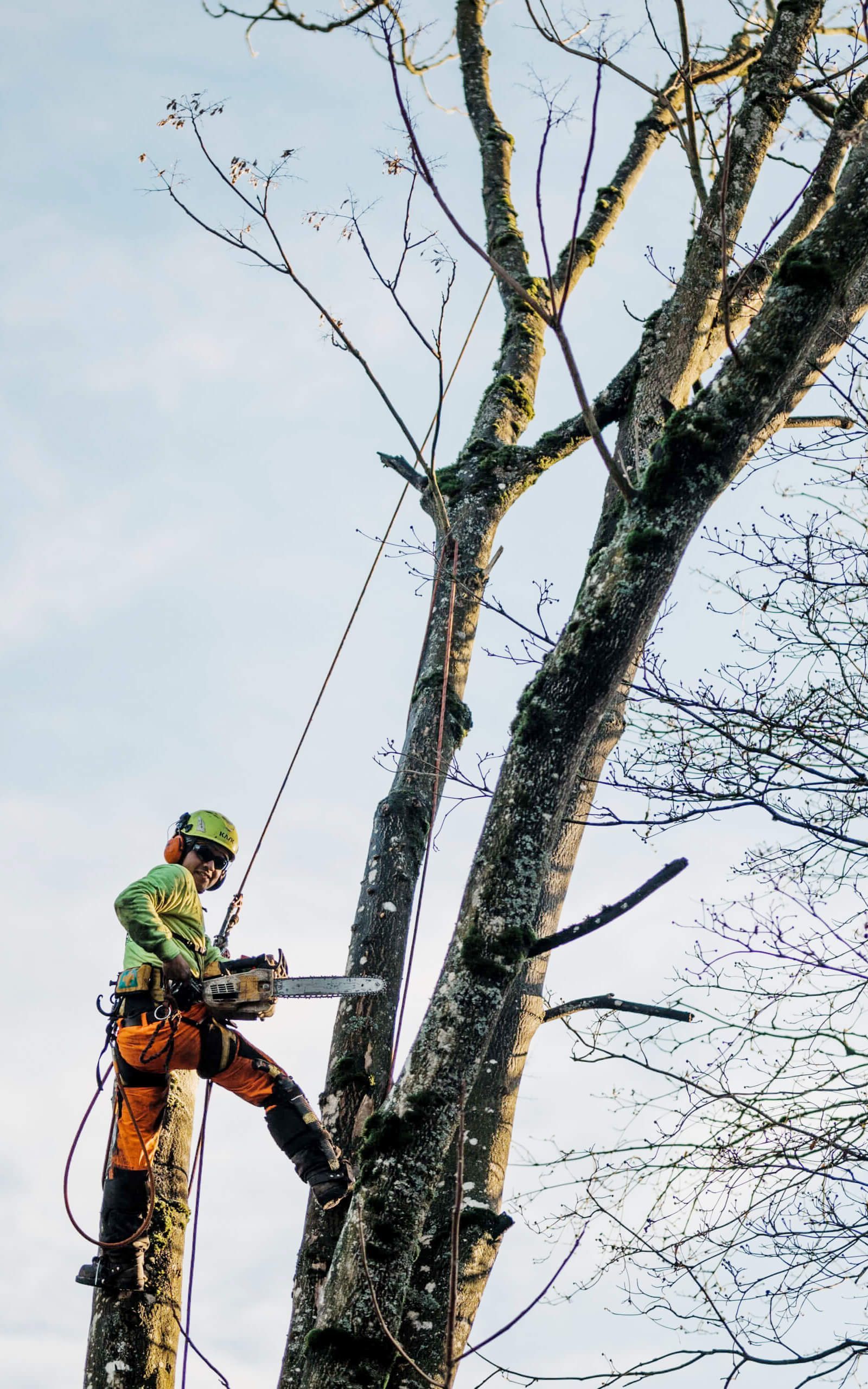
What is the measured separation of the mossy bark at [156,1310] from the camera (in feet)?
13.0

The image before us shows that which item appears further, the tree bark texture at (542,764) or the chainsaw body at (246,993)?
the chainsaw body at (246,993)

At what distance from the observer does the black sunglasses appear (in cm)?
520

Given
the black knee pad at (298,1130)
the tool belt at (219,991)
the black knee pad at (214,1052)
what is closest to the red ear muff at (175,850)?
the tool belt at (219,991)

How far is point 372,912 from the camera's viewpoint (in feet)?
15.0

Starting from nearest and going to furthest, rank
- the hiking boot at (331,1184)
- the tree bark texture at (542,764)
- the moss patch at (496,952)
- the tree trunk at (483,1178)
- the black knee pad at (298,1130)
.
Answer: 1. the tree bark texture at (542,764)
2. the moss patch at (496,952)
3. the tree trunk at (483,1178)
4. the hiking boot at (331,1184)
5. the black knee pad at (298,1130)

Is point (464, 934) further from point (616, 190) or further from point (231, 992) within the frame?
point (616, 190)

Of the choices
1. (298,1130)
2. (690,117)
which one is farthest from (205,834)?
(690,117)

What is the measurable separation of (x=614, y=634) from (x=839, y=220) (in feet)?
4.38

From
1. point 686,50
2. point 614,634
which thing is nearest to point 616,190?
point 686,50

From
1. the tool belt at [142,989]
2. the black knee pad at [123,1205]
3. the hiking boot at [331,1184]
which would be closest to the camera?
the hiking boot at [331,1184]

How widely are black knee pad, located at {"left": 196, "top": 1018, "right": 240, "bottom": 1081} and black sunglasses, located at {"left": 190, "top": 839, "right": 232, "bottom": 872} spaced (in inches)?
30.0

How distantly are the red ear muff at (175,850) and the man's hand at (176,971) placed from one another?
64cm

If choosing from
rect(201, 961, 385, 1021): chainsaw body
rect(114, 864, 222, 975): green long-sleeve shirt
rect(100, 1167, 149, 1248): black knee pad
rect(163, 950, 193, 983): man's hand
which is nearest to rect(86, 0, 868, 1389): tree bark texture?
rect(100, 1167, 149, 1248): black knee pad

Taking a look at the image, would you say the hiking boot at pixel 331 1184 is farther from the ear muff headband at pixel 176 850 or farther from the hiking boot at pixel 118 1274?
the ear muff headband at pixel 176 850
